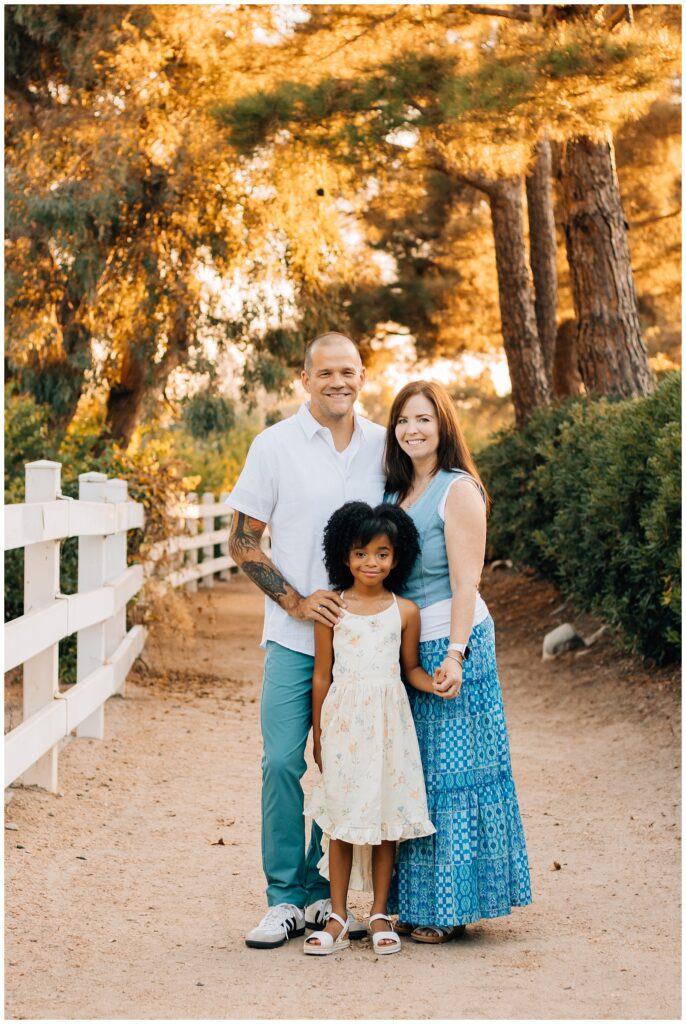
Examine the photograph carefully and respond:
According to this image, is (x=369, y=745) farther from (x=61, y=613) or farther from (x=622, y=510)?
(x=622, y=510)

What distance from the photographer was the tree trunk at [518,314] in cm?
1484

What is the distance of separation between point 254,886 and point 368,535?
5.77ft

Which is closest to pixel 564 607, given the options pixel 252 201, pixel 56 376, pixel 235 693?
pixel 235 693

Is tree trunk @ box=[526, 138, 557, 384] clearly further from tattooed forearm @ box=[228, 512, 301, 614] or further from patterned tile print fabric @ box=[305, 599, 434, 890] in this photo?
patterned tile print fabric @ box=[305, 599, 434, 890]

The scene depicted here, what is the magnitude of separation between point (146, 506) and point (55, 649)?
3549mm

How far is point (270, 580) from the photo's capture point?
4.27 meters

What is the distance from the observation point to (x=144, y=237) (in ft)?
46.5

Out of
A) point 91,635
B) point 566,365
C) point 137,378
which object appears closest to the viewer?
point 91,635

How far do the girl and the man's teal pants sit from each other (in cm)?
12

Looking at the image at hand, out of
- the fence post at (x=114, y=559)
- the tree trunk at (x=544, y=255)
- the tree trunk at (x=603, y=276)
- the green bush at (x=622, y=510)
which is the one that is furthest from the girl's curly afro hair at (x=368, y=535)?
the tree trunk at (x=544, y=255)

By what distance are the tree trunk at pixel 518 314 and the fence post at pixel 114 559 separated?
25.3 feet

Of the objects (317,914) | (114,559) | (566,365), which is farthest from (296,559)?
(566,365)

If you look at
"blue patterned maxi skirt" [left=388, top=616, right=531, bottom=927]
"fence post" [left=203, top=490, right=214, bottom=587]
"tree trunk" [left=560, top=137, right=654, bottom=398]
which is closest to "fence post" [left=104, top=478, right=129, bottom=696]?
"blue patterned maxi skirt" [left=388, top=616, right=531, bottom=927]

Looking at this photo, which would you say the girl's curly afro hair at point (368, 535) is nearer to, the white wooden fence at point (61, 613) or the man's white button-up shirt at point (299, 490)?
the man's white button-up shirt at point (299, 490)
